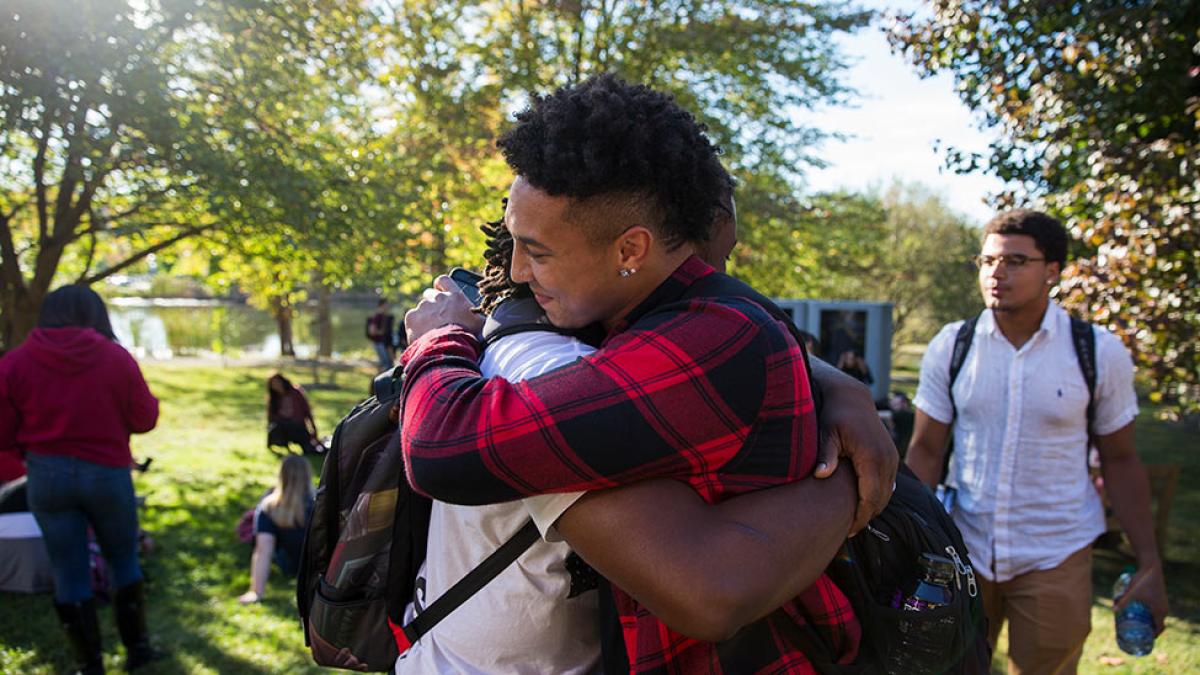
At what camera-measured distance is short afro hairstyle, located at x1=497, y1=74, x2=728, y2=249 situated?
4.46 ft

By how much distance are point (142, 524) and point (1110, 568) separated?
27.8 feet

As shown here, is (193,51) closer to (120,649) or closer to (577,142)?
(120,649)

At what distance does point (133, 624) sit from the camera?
4.86 metres

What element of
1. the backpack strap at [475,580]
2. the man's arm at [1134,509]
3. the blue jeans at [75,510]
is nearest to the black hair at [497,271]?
the backpack strap at [475,580]

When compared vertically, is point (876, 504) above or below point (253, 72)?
below

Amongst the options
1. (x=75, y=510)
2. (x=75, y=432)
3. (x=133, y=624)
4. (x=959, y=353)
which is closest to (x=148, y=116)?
(x=75, y=432)

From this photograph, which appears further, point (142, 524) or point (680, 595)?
point (142, 524)

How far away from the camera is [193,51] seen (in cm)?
823

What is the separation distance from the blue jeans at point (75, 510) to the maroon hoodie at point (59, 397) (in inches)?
2.8

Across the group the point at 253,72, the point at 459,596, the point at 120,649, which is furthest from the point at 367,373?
the point at 459,596

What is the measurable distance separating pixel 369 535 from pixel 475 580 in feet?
1.05

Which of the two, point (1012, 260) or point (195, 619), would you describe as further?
point (195, 619)

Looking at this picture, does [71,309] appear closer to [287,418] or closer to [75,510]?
Result: [75,510]

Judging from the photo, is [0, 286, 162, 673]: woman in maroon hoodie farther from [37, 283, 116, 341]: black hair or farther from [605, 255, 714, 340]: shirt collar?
[605, 255, 714, 340]: shirt collar
